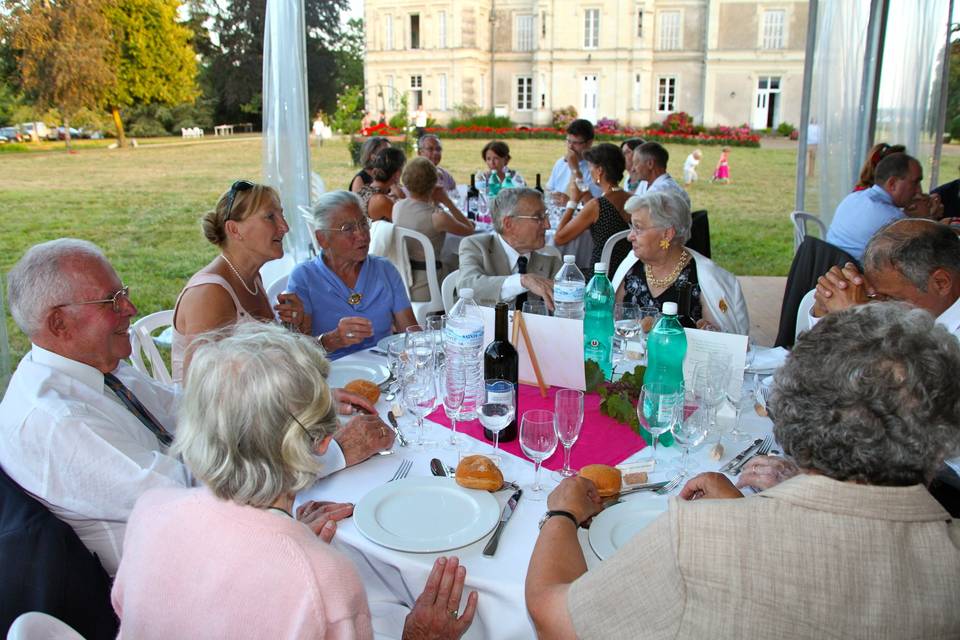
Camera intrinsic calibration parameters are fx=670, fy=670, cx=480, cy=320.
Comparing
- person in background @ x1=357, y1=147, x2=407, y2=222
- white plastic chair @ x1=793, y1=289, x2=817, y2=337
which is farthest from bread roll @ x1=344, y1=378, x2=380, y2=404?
person in background @ x1=357, y1=147, x2=407, y2=222

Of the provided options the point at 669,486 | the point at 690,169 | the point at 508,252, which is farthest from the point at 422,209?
the point at 690,169

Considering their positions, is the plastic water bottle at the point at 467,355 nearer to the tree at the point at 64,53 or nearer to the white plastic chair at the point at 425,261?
the white plastic chair at the point at 425,261

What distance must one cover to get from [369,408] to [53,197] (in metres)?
12.0

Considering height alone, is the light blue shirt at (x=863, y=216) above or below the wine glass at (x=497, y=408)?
above

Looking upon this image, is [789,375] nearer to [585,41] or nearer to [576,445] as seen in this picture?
[576,445]

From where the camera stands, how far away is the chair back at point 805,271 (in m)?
3.59

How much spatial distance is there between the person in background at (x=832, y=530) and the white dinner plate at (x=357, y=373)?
134 cm

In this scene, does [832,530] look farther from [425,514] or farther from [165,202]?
[165,202]

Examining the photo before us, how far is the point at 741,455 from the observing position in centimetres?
179

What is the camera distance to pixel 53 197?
11469mm

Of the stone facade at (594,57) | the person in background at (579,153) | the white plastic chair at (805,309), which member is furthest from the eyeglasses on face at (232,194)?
the stone facade at (594,57)

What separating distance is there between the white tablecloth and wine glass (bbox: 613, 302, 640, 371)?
27.7 inches

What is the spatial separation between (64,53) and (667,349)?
9124mm

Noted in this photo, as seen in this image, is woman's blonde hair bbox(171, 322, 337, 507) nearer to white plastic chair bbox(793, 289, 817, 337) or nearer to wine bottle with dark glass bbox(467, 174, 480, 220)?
white plastic chair bbox(793, 289, 817, 337)
